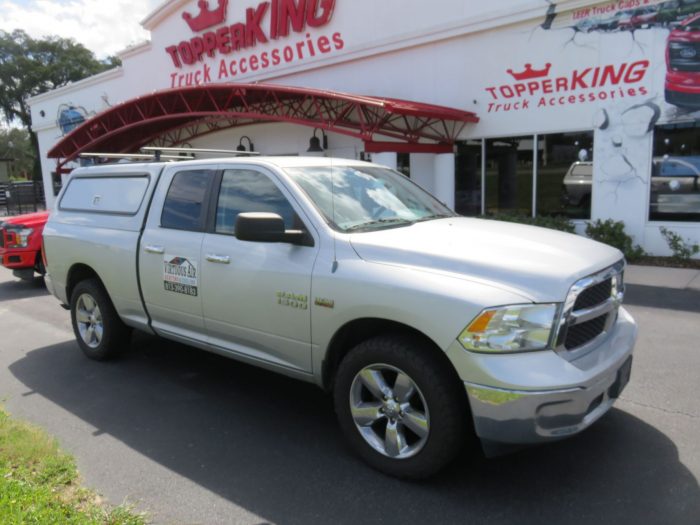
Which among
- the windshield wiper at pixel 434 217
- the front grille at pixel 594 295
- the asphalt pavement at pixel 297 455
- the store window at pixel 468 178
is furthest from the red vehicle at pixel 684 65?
the front grille at pixel 594 295

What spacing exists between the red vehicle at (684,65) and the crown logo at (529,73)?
219cm

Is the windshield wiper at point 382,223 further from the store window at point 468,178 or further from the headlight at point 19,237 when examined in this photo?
the store window at point 468,178

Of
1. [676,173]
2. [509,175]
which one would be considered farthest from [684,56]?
[509,175]

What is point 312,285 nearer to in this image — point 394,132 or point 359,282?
point 359,282

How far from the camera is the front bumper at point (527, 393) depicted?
2.77 meters

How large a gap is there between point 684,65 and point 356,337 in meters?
9.32

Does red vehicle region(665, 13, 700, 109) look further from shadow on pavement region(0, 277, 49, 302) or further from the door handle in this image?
shadow on pavement region(0, 277, 49, 302)

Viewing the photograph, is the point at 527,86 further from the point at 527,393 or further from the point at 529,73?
the point at 527,393

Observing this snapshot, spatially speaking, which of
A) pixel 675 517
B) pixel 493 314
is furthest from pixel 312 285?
pixel 675 517

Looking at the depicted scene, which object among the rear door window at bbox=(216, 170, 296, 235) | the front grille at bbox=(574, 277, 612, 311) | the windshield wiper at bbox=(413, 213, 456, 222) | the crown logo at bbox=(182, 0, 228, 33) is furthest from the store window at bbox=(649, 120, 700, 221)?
the crown logo at bbox=(182, 0, 228, 33)

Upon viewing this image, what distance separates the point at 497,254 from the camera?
3193mm

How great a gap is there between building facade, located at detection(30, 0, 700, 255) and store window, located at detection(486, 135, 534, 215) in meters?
0.02

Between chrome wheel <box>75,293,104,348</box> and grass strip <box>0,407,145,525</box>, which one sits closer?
grass strip <box>0,407,145,525</box>

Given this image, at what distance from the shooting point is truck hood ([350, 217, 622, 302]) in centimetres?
294
